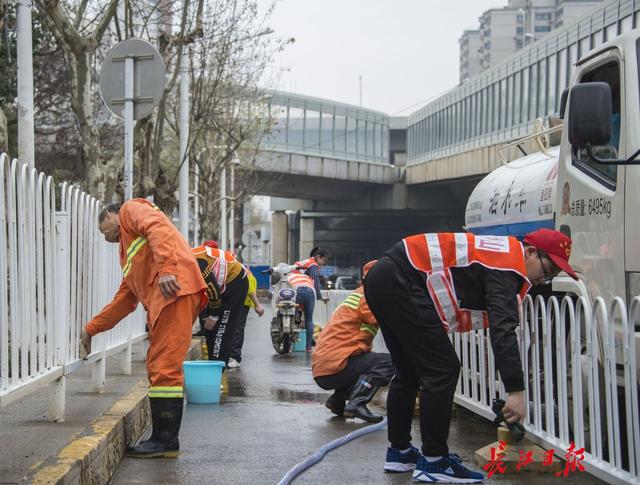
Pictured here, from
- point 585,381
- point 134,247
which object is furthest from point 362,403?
point 585,381

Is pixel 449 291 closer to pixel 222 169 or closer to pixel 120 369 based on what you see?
pixel 120 369

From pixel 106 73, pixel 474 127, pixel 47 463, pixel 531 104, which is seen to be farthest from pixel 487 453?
pixel 474 127

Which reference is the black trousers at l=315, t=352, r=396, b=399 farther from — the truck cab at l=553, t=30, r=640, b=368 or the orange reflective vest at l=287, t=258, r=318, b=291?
the orange reflective vest at l=287, t=258, r=318, b=291

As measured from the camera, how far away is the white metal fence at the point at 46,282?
548cm

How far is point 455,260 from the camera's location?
5629mm

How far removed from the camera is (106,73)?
993 centimetres

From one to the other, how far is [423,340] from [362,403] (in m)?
2.71

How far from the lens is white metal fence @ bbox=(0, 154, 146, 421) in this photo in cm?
548

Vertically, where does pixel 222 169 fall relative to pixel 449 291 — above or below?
above

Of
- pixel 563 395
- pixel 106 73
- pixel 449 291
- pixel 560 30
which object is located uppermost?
pixel 560 30

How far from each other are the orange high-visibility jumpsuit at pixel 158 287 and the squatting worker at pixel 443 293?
1.32 m

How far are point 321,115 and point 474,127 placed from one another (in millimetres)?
15252

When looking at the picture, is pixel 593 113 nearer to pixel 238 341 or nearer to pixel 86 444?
pixel 86 444

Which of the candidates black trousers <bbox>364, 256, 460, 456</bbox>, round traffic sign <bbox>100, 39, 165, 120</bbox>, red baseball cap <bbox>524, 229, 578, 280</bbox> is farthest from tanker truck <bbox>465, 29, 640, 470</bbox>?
round traffic sign <bbox>100, 39, 165, 120</bbox>
